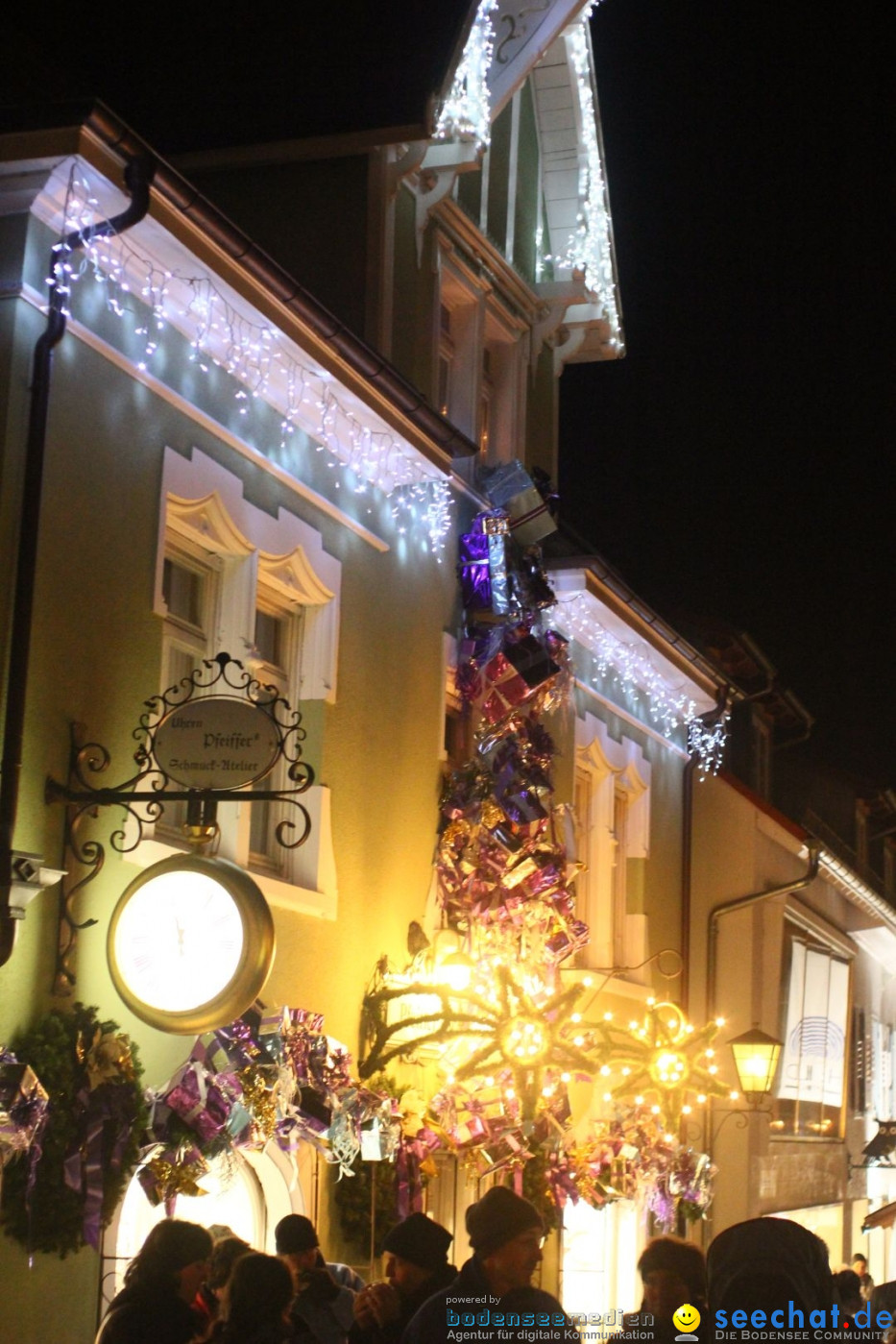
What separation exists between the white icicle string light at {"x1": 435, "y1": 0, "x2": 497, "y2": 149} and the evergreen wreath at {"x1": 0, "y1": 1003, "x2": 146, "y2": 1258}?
7.00 meters

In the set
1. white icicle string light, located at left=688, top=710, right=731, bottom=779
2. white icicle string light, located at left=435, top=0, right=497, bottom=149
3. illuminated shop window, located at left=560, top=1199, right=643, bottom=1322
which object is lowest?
illuminated shop window, located at left=560, top=1199, right=643, bottom=1322

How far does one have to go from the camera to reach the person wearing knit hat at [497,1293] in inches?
235

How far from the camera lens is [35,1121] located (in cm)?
792

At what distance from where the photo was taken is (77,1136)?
838cm

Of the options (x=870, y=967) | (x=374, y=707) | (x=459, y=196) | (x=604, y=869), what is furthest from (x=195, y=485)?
(x=870, y=967)

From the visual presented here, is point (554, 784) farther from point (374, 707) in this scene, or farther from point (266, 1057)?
point (266, 1057)

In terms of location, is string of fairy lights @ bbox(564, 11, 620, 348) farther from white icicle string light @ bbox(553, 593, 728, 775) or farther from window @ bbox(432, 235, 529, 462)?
white icicle string light @ bbox(553, 593, 728, 775)

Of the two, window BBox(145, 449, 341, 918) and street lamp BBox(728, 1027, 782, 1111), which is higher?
window BBox(145, 449, 341, 918)

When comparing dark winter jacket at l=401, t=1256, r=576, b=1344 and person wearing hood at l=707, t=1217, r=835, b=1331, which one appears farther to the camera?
person wearing hood at l=707, t=1217, r=835, b=1331

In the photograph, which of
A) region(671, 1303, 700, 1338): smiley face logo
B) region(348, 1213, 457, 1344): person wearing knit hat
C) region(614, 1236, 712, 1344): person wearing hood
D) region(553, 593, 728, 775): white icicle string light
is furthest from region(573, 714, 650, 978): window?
region(671, 1303, 700, 1338): smiley face logo

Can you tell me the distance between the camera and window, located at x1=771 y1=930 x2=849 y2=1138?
23328 mm

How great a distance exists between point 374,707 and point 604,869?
216 inches

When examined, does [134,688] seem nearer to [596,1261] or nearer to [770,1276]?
[770,1276]

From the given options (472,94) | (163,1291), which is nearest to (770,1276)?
(163,1291)
